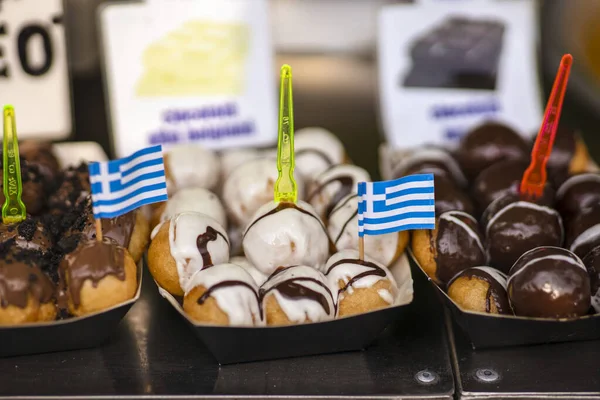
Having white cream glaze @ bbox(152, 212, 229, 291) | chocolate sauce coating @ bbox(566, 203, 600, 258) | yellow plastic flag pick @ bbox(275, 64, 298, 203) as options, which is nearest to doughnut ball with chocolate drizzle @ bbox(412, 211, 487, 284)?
chocolate sauce coating @ bbox(566, 203, 600, 258)

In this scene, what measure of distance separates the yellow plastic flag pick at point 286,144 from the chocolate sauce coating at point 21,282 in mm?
542

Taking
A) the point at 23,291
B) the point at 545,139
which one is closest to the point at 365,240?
the point at 545,139

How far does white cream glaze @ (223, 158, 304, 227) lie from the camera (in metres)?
1.73

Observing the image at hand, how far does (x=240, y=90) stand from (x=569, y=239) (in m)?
1.15

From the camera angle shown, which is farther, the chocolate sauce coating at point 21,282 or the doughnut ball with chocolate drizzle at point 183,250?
the doughnut ball with chocolate drizzle at point 183,250

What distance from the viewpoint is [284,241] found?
1479 millimetres

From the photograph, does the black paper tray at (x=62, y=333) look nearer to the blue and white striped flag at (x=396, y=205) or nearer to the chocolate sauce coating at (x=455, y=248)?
the blue and white striped flag at (x=396, y=205)

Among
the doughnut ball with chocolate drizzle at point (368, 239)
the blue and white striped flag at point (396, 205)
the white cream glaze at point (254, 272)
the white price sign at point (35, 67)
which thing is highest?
the white price sign at point (35, 67)

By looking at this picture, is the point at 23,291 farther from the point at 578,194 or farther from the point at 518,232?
the point at 578,194

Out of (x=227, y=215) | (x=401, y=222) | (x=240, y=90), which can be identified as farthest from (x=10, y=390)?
(x=240, y=90)

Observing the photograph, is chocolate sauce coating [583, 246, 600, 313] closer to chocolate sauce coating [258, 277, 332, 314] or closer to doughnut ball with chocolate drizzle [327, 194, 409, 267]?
doughnut ball with chocolate drizzle [327, 194, 409, 267]

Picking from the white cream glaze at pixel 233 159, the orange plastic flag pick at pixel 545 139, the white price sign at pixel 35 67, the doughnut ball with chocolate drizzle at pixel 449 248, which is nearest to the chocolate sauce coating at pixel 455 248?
the doughnut ball with chocolate drizzle at pixel 449 248

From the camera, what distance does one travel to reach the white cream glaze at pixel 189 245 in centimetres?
147

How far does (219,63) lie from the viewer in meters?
2.21
